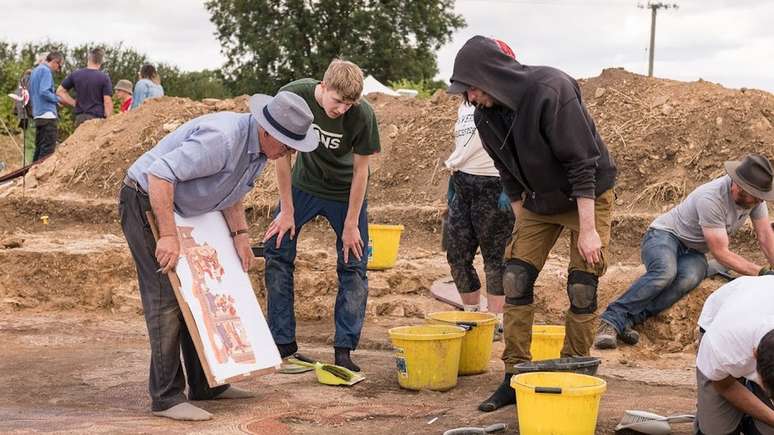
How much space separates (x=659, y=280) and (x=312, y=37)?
103 ft

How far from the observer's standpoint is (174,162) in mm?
4855

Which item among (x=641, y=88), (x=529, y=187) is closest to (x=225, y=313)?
(x=529, y=187)

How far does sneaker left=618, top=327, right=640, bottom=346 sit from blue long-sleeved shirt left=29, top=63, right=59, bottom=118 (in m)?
10.3

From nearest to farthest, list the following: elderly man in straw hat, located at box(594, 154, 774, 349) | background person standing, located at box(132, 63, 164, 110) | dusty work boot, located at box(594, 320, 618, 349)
Result: elderly man in straw hat, located at box(594, 154, 774, 349)
dusty work boot, located at box(594, 320, 618, 349)
background person standing, located at box(132, 63, 164, 110)

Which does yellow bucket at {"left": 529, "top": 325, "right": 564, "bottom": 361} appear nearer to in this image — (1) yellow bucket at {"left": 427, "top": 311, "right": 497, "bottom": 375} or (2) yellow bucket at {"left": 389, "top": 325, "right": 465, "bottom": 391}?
(1) yellow bucket at {"left": 427, "top": 311, "right": 497, "bottom": 375}

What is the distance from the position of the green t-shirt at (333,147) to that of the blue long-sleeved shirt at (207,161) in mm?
862

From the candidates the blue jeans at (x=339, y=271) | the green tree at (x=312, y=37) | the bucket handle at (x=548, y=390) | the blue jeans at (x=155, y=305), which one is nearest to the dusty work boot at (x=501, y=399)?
the bucket handle at (x=548, y=390)

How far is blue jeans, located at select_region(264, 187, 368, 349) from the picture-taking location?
6312 millimetres

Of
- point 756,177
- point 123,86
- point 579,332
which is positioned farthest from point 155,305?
point 123,86

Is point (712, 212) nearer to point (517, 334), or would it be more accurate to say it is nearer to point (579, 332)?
point (579, 332)

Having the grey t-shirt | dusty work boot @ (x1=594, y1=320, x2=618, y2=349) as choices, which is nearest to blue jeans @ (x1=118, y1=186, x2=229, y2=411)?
dusty work boot @ (x1=594, y1=320, x2=618, y2=349)

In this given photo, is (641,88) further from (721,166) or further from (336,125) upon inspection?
(336,125)

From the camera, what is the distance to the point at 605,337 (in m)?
7.42

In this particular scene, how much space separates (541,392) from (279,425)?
1.37 m
